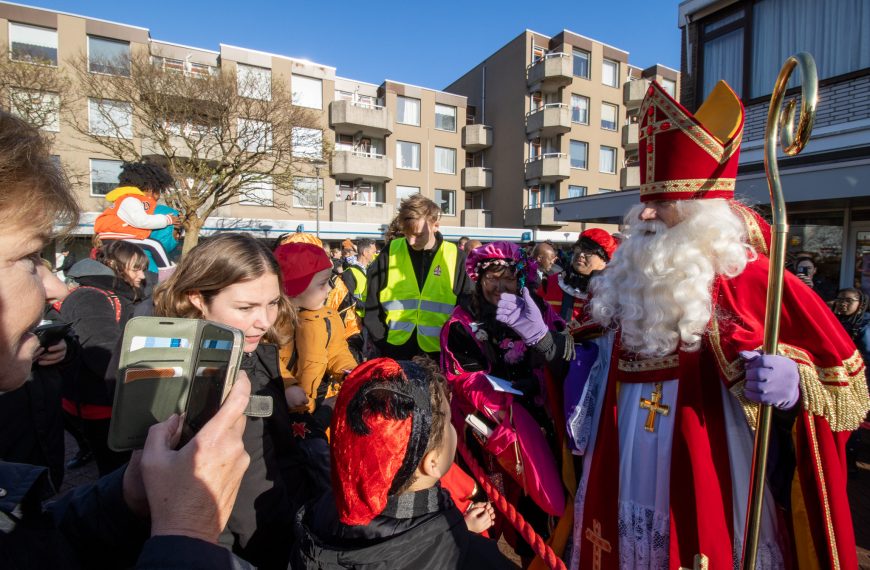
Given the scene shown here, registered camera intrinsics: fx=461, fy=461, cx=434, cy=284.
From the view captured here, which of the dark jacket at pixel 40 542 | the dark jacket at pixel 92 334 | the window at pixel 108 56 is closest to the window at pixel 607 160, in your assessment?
the window at pixel 108 56

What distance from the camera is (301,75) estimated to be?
90.0ft

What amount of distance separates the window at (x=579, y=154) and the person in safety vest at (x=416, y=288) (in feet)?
96.2

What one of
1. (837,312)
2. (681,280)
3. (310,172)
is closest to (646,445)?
(681,280)

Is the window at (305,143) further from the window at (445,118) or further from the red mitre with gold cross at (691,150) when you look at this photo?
the red mitre with gold cross at (691,150)

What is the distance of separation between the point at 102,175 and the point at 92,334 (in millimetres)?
24500

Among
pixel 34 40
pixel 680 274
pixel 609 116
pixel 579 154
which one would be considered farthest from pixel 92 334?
pixel 609 116

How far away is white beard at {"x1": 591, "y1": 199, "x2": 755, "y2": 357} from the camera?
1.82 meters

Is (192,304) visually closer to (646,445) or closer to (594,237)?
(646,445)

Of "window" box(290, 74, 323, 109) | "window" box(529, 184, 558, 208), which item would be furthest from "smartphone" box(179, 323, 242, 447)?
"window" box(529, 184, 558, 208)

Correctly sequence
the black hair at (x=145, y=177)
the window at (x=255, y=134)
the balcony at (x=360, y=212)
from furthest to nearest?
the balcony at (x=360, y=212), the window at (x=255, y=134), the black hair at (x=145, y=177)

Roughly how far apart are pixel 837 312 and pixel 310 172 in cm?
2455

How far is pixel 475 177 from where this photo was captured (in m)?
32.7

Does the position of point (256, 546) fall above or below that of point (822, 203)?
below

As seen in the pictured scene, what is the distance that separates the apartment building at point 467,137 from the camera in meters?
25.7
